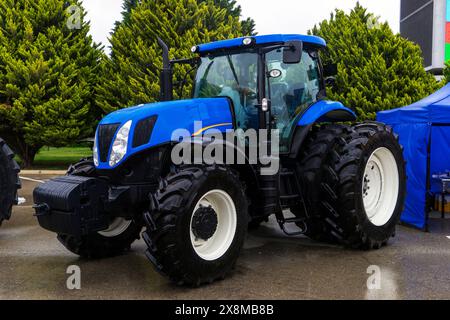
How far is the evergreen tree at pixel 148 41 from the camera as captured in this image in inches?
586

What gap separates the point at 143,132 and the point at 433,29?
36.9m

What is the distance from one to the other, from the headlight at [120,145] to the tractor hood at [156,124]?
0.03 m

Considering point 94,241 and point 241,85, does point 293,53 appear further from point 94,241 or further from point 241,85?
point 94,241

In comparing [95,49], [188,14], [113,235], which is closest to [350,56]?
[188,14]

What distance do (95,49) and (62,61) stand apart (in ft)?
5.72

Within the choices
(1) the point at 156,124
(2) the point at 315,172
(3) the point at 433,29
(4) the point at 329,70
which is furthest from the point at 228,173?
(3) the point at 433,29

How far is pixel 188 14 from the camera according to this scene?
1537cm

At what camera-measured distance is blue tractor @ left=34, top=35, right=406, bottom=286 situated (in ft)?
→ 13.7

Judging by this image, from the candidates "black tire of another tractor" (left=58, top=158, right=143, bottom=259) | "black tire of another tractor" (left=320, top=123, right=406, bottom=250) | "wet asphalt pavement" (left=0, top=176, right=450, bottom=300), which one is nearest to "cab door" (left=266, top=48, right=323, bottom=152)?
"black tire of another tractor" (left=320, top=123, right=406, bottom=250)

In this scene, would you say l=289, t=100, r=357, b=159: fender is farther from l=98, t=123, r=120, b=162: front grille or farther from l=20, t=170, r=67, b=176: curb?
l=20, t=170, r=67, b=176: curb

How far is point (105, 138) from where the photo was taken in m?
4.61

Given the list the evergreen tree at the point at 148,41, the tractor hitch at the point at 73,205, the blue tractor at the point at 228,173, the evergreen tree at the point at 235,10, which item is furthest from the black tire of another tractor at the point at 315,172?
the evergreen tree at the point at 235,10

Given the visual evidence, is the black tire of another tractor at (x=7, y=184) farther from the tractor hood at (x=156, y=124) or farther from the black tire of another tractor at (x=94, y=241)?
the tractor hood at (x=156, y=124)
